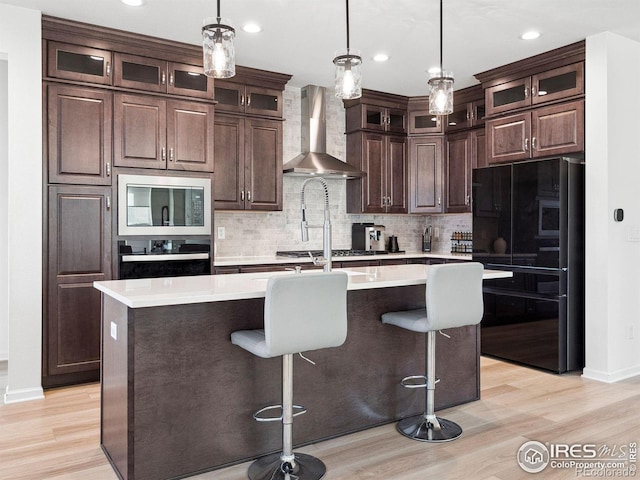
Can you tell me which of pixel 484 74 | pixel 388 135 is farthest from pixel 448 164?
pixel 484 74

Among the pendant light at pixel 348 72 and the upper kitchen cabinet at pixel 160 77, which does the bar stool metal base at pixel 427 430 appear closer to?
the pendant light at pixel 348 72

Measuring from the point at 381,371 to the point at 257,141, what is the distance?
2.74 meters

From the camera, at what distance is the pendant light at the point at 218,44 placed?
7.49 feet

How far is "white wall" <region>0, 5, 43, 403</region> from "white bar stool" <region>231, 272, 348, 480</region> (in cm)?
Answer: 197

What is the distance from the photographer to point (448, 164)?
19.2ft

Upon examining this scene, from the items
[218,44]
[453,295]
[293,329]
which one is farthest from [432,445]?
[218,44]

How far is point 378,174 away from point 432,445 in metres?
3.55

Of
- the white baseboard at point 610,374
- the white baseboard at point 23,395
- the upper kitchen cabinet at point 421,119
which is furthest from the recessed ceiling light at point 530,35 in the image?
the white baseboard at point 23,395

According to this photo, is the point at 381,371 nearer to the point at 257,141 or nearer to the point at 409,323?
the point at 409,323

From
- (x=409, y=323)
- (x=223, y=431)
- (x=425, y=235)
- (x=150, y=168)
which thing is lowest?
(x=223, y=431)

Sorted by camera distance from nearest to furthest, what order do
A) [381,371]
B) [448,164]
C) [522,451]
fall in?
[522,451], [381,371], [448,164]

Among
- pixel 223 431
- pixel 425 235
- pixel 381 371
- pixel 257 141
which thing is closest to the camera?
pixel 223 431

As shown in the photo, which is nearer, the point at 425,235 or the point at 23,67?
the point at 23,67

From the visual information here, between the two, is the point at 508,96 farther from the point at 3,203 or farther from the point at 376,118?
the point at 3,203
